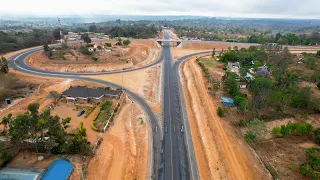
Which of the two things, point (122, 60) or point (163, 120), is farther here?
point (122, 60)

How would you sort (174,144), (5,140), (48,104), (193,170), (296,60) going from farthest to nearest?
(296,60) < (48,104) < (174,144) < (5,140) < (193,170)

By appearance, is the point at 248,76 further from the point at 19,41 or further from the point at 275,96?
the point at 19,41

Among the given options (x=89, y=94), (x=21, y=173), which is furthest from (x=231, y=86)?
(x=21, y=173)

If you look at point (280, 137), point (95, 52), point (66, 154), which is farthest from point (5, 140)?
point (95, 52)

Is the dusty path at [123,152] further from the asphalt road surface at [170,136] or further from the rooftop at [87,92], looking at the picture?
the rooftop at [87,92]

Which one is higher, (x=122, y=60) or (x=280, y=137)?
(x=122, y=60)

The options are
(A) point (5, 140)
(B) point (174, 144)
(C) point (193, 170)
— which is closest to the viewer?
(C) point (193, 170)

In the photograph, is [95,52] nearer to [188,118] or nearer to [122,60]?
[122,60]
